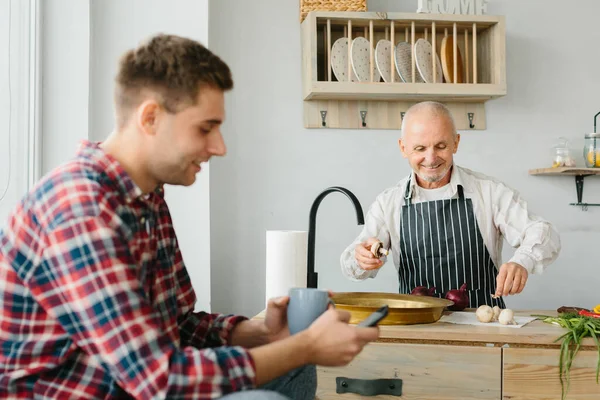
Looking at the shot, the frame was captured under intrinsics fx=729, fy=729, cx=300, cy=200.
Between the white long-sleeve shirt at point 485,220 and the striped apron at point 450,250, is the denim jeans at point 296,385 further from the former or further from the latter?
the striped apron at point 450,250

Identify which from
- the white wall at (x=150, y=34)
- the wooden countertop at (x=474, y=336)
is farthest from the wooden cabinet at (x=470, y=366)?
the white wall at (x=150, y=34)

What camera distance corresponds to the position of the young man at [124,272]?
1.14 m

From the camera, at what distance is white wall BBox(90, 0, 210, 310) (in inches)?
119

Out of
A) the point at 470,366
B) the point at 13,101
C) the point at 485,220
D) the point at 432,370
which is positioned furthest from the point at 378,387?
the point at 13,101

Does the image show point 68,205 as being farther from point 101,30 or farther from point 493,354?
point 101,30

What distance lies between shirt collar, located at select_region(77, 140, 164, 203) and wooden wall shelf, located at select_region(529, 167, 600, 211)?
2564mm

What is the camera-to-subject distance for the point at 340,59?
3.29 metres

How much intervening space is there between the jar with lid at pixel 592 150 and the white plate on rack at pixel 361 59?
109 cm

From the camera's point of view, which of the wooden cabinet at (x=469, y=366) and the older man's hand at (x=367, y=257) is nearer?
the wooden cabinet at (x=469, y=366)

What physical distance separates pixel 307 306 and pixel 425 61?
208 cm

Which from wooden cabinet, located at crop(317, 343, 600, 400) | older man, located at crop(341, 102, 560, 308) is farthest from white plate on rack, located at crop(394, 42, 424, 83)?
wooden cabinet, located at crop(317, 343, 600, 400)

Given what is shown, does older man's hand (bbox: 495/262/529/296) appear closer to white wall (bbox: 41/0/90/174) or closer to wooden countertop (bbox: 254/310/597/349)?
wooden countertop (bbox: 254/310/597/349)

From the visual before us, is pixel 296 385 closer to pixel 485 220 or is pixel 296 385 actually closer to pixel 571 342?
pixel 571 342

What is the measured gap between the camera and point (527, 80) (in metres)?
3.60
